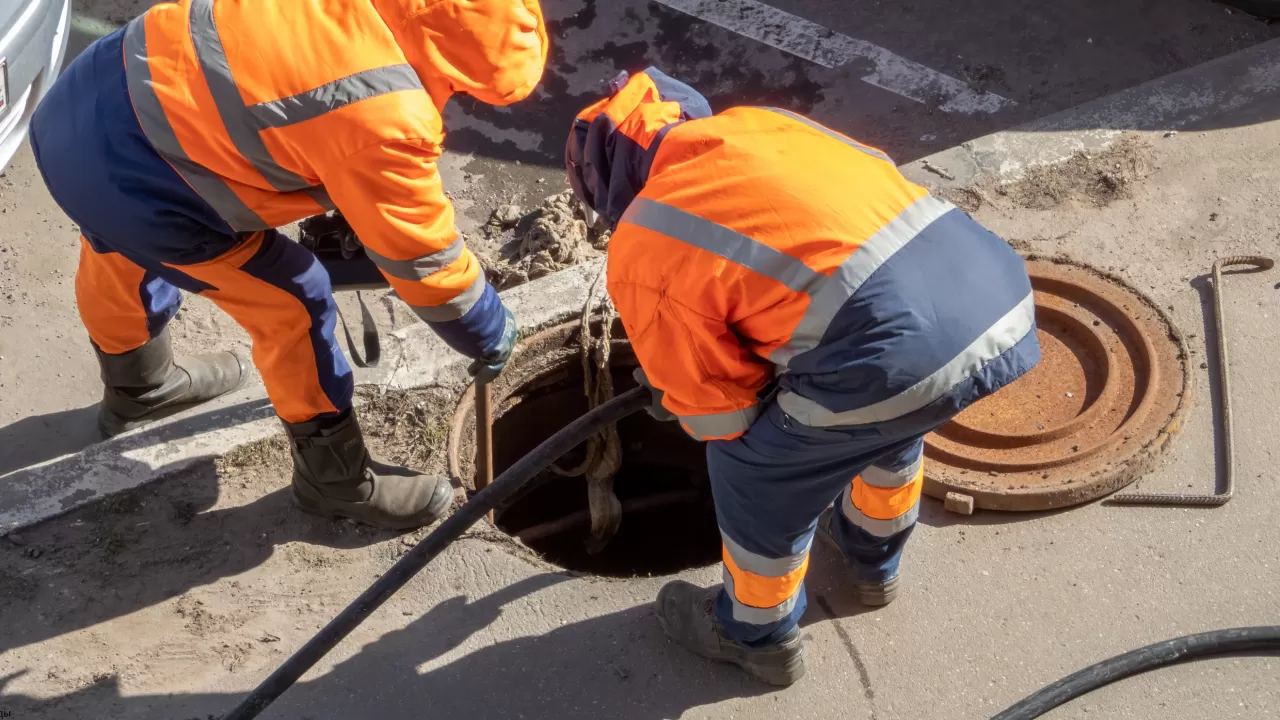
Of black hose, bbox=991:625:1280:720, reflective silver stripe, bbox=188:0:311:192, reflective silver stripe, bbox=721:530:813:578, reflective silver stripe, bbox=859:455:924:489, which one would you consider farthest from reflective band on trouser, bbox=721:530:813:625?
reflective silver stripe, bbox=188:0:311:192

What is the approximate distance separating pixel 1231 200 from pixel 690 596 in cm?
274

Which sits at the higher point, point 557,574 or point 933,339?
point 933,339

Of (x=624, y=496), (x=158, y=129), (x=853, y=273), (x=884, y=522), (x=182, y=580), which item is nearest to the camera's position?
(x=853, y=273)

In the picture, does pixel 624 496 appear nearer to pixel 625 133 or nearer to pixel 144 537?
pixel 144 537

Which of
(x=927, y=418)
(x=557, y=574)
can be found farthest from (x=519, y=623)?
(x=927, y=418)

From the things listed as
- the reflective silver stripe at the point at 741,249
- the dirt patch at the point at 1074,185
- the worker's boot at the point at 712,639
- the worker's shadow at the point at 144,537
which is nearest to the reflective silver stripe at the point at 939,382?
the reflective silver stripe at the point at 741,249

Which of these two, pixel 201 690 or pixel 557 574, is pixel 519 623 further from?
pixel 201 690

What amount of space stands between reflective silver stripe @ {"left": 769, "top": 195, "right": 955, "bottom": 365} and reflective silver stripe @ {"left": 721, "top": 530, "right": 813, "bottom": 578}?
0.70 meters

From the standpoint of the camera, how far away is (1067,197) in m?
4.06

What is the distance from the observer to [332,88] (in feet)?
7.43

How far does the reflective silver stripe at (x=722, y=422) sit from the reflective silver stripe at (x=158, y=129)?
1.24 m

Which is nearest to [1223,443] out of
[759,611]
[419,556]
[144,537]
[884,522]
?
[884,522]

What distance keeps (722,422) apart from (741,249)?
1.51ft

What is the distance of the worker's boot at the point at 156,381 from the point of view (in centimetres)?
341
